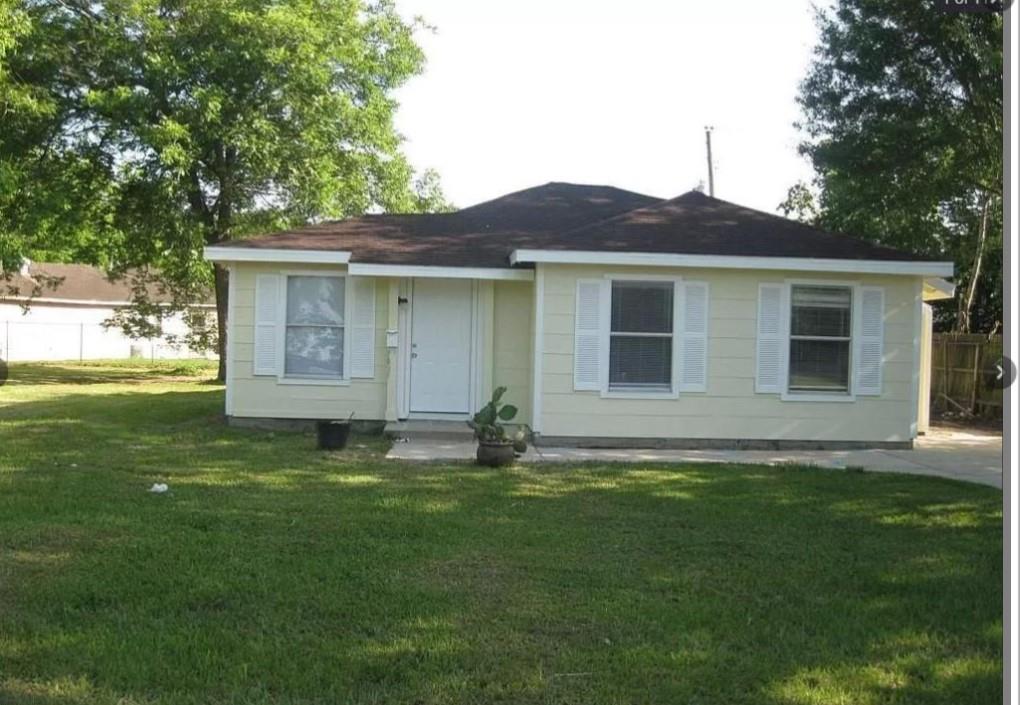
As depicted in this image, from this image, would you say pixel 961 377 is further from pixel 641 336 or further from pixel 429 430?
pixel 429 430

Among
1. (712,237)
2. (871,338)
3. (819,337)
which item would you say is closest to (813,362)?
(819,337)

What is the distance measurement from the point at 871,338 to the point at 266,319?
781cm

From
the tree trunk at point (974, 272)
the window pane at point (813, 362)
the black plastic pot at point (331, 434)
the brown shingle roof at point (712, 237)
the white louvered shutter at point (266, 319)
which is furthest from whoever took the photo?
the tree trunk at point (974, 272)

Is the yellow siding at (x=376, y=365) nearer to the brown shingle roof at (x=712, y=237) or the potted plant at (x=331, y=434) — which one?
→ the brown shingle roof at (x=712, y=237)

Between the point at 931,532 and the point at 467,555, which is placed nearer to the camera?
the point at 467,555

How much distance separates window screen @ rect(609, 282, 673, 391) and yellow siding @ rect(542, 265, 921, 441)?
0.75 feet

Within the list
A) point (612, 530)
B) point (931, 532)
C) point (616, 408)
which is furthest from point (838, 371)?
point (612, 530)

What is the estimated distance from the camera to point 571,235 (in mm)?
12109

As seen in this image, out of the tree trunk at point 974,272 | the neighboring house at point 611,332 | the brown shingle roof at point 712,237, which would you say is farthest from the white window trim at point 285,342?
the tree trunk at point 974,272

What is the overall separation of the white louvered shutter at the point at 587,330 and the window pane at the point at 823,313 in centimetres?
255

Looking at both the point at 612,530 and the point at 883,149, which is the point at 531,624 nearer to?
the point at 612,530

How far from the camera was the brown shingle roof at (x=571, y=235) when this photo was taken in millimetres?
11781

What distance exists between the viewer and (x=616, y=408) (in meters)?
11.8

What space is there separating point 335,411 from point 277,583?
734 cm
